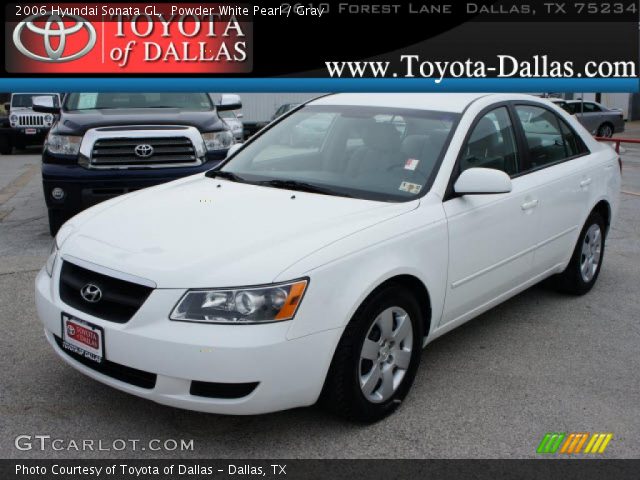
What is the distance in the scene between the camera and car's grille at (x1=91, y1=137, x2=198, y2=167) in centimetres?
705

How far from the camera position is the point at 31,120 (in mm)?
20078

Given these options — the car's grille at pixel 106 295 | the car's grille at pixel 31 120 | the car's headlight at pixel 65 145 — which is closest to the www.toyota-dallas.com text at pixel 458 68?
the car's grille at pixel 31 120

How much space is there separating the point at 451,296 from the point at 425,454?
38.6 inches

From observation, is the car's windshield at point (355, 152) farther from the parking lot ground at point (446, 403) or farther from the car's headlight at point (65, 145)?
the car's headlight at point (65, 145)

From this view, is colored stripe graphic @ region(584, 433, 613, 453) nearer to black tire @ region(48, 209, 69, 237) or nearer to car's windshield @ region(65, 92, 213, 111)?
black tire @ region(48, 209, 69, 237)

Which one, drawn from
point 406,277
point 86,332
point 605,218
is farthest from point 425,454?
point 605,218

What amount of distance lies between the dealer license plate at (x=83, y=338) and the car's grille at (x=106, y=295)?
0.06 metres

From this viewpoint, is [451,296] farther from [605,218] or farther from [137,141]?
[137,141]

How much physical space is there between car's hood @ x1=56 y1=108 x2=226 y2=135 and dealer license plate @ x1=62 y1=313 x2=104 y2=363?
4.21 metres

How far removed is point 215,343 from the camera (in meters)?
2.89

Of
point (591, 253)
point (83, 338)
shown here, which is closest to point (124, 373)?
point (83, 338)

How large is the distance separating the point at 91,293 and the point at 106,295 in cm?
9

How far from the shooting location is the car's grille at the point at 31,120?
65.3 ft

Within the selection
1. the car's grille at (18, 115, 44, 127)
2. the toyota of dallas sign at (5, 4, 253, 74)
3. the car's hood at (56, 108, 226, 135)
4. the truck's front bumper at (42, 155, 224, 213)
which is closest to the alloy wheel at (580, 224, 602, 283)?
the car's hood at (56, 108, 226, 135)
